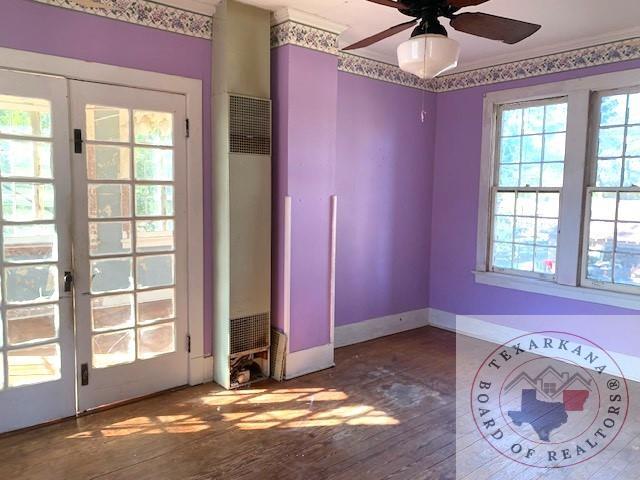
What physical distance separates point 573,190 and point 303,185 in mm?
2382

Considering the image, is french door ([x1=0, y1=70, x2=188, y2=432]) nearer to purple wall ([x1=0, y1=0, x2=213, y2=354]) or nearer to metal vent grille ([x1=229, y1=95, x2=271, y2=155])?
purple wall ([x1=0, y1=0, x2=213, y2=354])

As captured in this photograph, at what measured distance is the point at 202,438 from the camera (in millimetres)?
2818

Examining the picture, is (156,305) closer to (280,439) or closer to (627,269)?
(280,439)

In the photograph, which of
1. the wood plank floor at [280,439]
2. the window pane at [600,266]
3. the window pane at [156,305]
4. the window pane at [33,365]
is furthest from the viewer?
the window pane at [600,266]

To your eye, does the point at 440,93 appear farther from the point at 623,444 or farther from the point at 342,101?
the point at 623,444

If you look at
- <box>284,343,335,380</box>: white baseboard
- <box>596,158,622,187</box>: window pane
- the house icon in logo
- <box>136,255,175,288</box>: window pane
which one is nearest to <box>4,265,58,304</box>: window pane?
<box>136,255,175,288</box>: window pane

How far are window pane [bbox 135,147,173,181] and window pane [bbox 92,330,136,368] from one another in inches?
43.0

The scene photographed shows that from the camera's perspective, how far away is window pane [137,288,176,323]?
3.28 m

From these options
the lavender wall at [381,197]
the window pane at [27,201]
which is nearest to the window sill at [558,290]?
the lavender wall at [381,197]

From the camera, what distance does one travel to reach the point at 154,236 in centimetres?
330

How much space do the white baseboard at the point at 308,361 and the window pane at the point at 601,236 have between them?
2444 mm

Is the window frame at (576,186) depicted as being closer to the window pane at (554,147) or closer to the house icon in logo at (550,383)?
the window pane at (554,147)

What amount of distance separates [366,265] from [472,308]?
126cm

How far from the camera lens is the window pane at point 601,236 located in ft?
12.9
